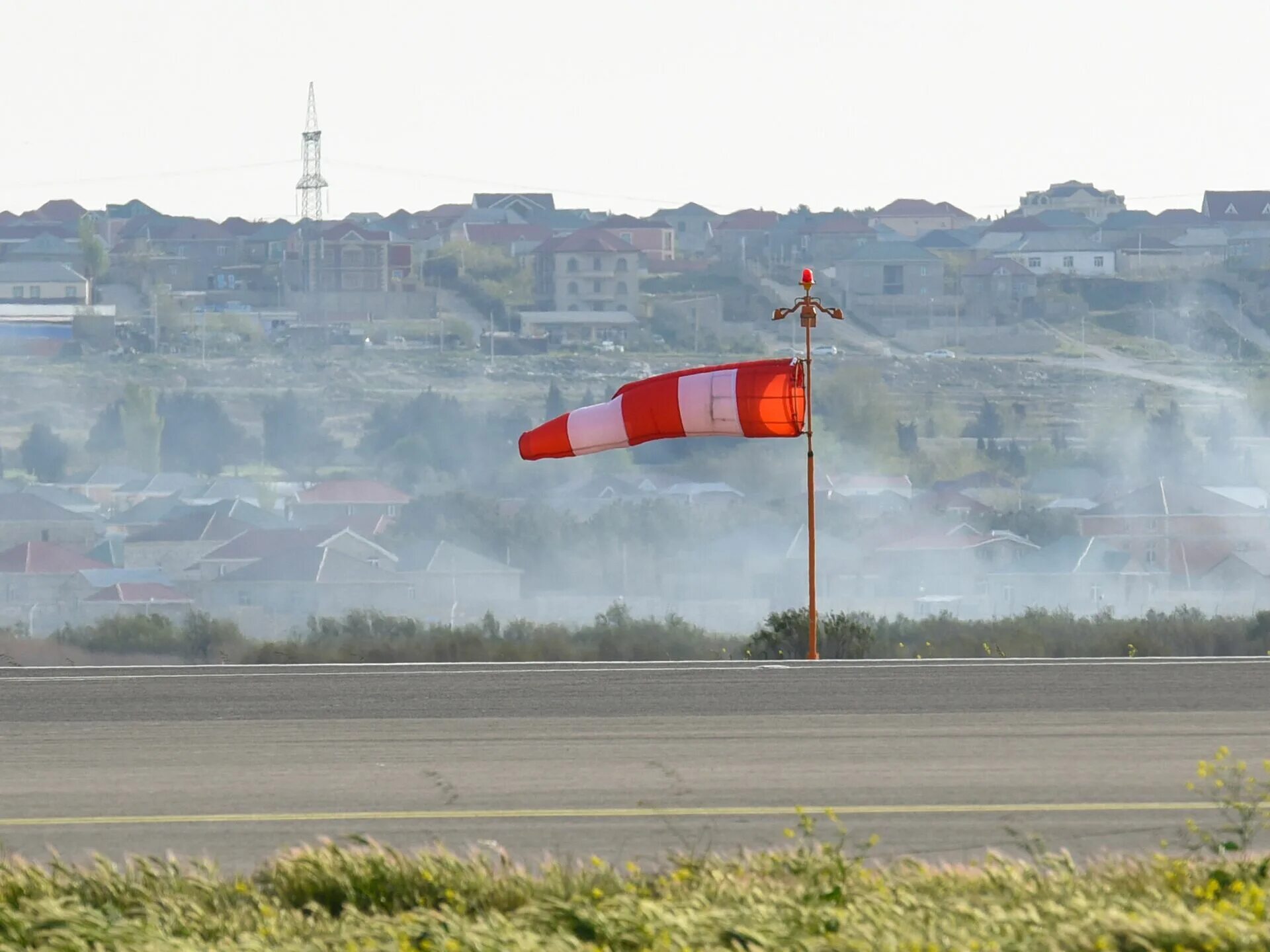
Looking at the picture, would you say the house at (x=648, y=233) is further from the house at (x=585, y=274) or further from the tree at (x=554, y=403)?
the tree at (x=554, y=403)

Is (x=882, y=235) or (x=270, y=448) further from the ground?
(x=882, y=235)

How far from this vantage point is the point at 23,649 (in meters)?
22.3

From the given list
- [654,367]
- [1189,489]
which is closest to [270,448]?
[654,367]

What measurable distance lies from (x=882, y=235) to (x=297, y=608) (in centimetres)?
10368

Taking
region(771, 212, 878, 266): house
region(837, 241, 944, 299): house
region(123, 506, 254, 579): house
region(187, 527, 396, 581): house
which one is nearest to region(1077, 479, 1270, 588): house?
region(187, 527, 396, 581): house

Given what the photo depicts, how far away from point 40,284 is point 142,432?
43899 mm

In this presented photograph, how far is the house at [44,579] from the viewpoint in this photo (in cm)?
7869

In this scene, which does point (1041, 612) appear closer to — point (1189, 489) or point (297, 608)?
point (297, 608)

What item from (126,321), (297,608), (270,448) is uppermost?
(126,321)

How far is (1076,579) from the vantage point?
85875mm

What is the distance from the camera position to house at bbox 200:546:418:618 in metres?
81.8

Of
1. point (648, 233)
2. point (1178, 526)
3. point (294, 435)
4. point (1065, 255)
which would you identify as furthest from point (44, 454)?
point (1065, 255)

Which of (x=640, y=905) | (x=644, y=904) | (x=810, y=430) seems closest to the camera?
(x=644, y=904)

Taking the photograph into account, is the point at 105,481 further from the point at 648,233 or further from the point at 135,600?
the point at 648,233
